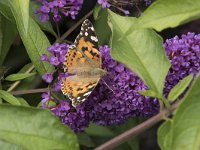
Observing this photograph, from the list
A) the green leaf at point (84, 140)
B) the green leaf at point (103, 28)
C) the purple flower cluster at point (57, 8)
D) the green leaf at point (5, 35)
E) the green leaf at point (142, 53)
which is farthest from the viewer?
the green leaf at point (84, 140)

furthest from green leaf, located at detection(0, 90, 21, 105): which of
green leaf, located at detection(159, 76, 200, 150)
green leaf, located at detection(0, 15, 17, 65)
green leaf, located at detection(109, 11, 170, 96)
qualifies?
green leaf, located at detection(159, 76, 200, 150)

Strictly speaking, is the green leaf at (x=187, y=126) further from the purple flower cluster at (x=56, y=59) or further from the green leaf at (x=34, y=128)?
the purple flower cluster at (x=56, y=59)

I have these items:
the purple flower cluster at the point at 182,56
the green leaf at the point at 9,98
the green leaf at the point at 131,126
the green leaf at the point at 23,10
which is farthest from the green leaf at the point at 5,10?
the green leaf at the point at 131,126

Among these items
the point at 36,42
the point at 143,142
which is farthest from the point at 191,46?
the point at 143,142

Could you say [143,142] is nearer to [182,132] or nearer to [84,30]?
[84,30]

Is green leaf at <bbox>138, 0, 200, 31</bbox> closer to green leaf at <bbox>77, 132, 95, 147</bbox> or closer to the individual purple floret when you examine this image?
the individual purple floret

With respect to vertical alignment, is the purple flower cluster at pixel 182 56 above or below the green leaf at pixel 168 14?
below
